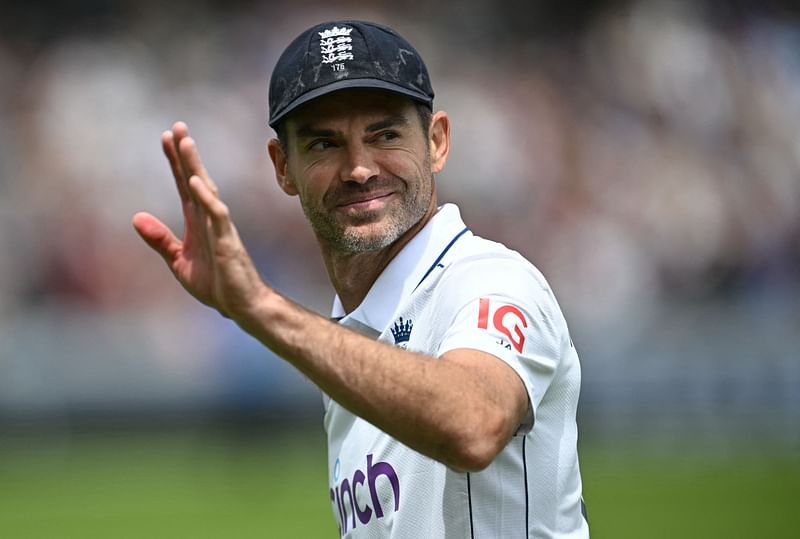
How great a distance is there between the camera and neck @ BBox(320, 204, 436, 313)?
3.42 meters

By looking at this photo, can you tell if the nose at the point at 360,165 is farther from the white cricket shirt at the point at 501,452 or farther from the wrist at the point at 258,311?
the wrist at the point at 258,311

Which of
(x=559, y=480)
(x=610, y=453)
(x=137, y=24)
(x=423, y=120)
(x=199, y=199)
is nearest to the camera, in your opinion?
(x=199, y=199)

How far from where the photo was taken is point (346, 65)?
3.12 m

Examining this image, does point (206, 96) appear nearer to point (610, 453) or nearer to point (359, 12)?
point (359, 12)

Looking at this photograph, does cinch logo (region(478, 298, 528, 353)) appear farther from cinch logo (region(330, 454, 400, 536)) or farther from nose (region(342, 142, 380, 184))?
nose (region(342, 142, 380, 184))

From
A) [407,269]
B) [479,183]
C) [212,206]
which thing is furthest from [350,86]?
[479,183]

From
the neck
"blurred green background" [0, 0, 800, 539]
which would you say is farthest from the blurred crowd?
the neck

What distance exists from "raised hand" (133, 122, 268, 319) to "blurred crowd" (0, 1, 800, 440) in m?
8.06

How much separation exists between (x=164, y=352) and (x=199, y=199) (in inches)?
335

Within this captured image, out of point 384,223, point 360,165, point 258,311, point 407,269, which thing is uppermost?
point 360,165

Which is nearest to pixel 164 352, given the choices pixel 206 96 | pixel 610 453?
pixel 206 96

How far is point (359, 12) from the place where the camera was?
13.1m

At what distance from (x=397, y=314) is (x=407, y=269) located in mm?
188

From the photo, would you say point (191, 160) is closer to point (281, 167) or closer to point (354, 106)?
point (354, 106)
